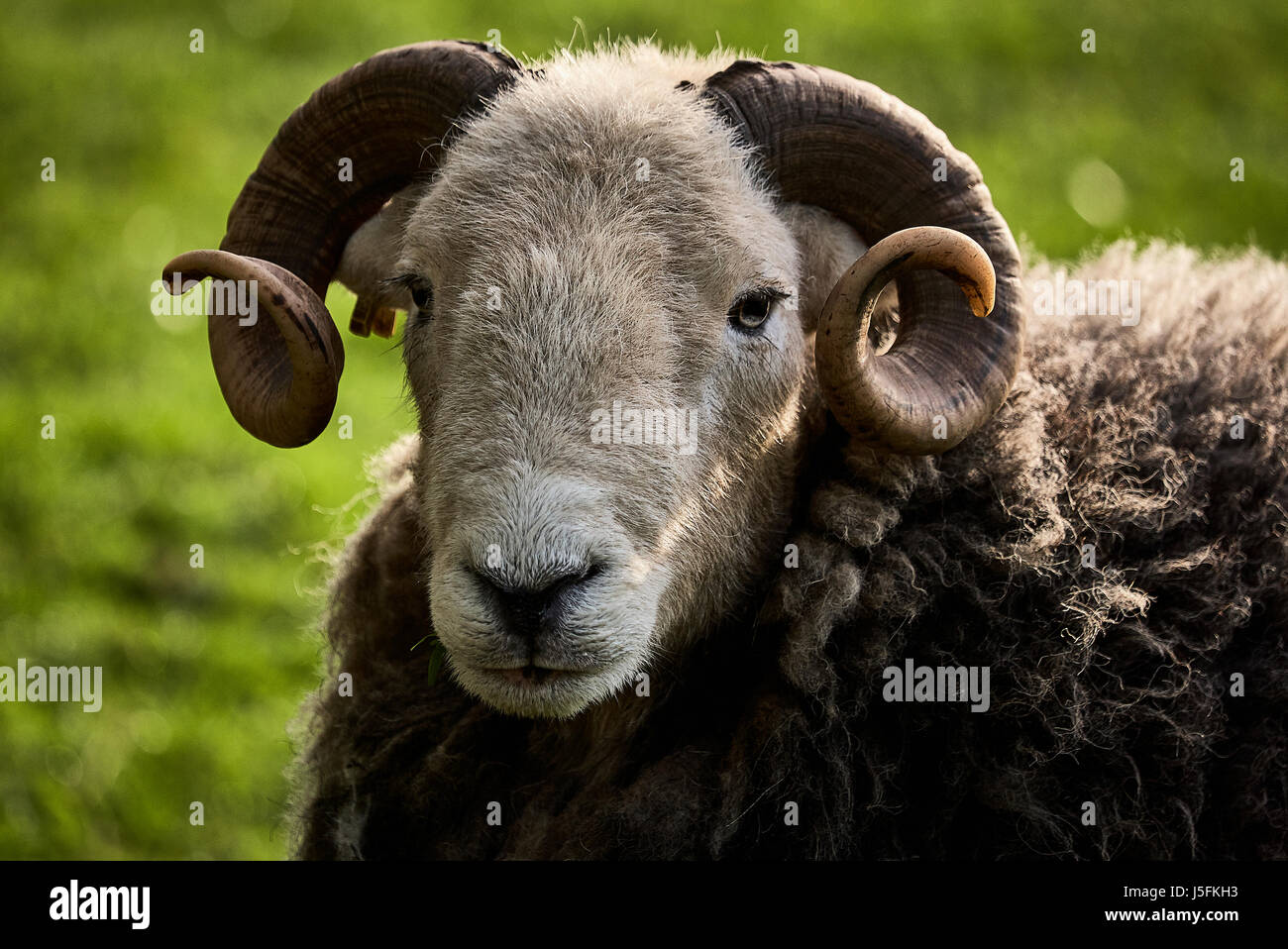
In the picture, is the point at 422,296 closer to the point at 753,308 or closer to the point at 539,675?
the point at 753,308

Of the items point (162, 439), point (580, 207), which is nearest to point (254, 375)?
point (580, 207)

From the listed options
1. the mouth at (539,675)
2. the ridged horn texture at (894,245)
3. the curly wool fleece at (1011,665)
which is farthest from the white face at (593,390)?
the curly wool fleece at (1011,665)

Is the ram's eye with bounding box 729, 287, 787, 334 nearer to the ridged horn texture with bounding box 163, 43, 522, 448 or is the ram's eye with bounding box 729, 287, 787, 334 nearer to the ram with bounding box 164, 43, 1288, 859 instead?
the ram with bounding box 164, 43, 1288, 859

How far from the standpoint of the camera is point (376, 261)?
17.0ft

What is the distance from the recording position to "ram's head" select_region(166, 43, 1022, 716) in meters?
3.93

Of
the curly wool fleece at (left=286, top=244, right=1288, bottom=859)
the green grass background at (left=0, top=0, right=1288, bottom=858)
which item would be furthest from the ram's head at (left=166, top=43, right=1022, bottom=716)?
the green grass background at (left=0, top=0, right=1288, bottom=858)

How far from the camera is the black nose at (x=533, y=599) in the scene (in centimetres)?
373

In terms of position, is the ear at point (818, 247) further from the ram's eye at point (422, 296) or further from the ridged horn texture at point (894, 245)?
the ram's eye at point (422, 296)

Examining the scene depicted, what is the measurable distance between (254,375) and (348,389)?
6.66 metres

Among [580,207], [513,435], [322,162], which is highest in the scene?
[322,162]

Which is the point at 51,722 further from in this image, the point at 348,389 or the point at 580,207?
the point at 580,207

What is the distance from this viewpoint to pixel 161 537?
9609mm

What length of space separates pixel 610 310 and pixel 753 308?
630 mm

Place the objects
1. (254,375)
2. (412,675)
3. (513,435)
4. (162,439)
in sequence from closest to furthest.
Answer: (513,435), (254,375), (412,675), (162,439)
